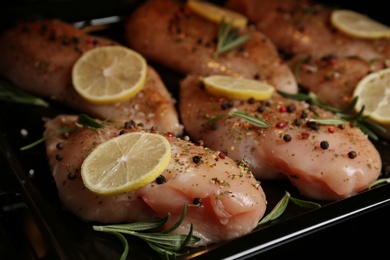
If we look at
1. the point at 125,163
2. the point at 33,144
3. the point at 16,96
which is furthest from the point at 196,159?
the point at 16,96

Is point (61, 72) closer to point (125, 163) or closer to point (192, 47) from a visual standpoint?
point (192, 47)

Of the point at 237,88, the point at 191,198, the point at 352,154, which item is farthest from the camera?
the point at 237,88

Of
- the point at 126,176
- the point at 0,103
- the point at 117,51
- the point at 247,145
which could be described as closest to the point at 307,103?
the point at 247,145

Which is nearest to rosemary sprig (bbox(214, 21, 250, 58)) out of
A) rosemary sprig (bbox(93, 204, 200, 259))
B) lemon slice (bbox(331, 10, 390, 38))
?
lemon slice (bbox(331, 10, 390, 38))

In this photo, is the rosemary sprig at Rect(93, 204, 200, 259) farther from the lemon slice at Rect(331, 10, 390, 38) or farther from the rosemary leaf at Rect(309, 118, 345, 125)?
the lemon slice at Rect(331, 10, 390, 38)

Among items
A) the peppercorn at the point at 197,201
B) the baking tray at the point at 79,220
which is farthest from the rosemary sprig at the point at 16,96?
the peppercorn at the point at 197,201

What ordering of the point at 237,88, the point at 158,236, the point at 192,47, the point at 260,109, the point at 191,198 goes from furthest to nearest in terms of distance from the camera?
the point at 192,47 → the point at 237,88 → the point at 260,109 → the point at 191,198 → the point at 158,236

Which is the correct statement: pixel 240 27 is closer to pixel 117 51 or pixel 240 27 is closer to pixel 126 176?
pixel 117 51
